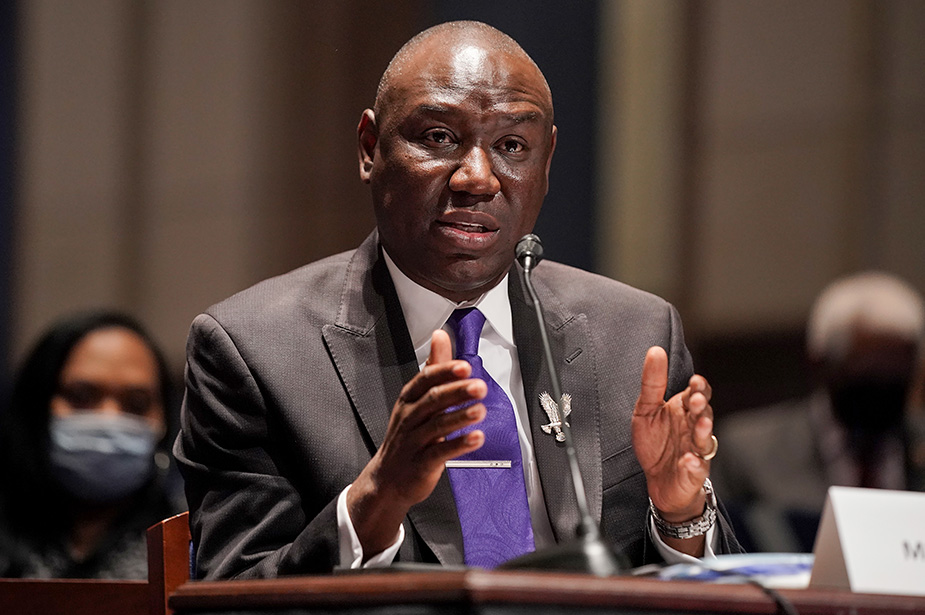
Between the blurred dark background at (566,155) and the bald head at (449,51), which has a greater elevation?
the bald head at (449,51)

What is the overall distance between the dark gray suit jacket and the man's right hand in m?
0.09

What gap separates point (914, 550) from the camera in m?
1.41

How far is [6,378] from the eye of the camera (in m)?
5.55

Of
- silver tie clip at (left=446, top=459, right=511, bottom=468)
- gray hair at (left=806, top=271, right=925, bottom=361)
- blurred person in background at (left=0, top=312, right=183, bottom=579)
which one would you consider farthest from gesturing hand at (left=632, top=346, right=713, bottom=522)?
gray hair at (left=806, top=271, right=925, bottom=361)

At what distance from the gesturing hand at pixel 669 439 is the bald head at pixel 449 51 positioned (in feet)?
1.94

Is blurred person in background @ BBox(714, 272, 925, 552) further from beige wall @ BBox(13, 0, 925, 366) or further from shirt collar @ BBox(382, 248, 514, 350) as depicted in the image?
shirt collar @ BBox(382, 248, 514, 350)

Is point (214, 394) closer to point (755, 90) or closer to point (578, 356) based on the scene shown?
point (578, 356)

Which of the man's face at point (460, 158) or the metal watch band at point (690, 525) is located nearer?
the metal watch band at point (690, 525)

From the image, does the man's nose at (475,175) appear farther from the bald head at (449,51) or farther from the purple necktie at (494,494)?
the purple necktie at (494,494)

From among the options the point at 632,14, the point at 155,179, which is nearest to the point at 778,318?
the point at 632,14

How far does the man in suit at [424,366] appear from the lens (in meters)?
1.83

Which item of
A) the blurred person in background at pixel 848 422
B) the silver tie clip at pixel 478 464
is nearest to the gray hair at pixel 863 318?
the blurred person in background at pixel 848 422

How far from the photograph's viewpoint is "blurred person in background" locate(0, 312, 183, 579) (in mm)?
3365

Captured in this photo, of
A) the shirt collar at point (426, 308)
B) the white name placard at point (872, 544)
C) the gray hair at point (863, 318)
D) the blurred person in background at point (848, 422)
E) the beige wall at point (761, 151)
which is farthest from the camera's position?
the beige wall at point (761, 151)
